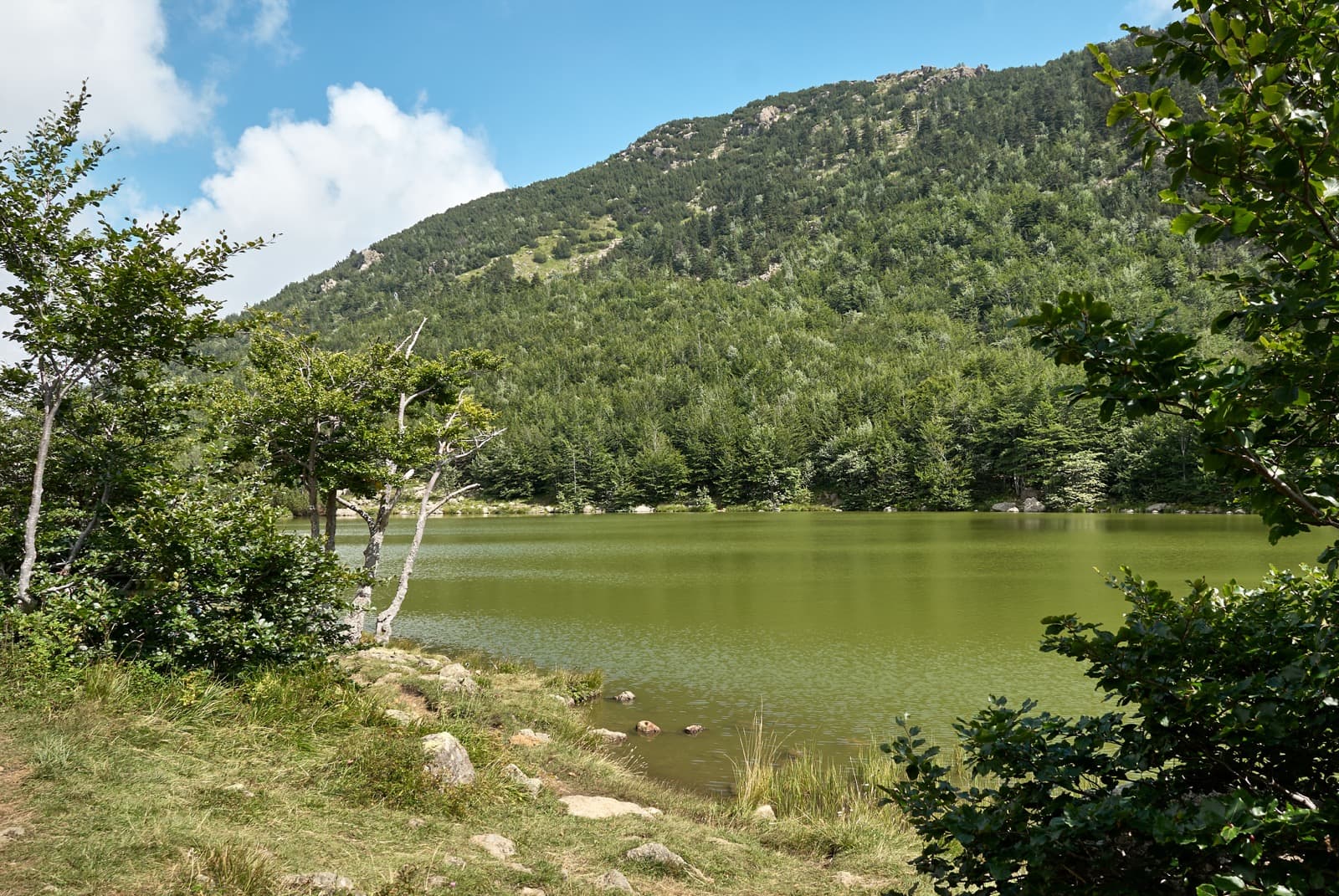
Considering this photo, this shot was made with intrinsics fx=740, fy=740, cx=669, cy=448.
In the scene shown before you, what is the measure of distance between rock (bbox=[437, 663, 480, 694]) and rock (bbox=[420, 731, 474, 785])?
5157 mm

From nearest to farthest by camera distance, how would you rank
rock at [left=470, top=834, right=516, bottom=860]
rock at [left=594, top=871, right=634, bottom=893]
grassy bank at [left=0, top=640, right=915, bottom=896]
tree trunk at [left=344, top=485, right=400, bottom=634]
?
1. grassy bank at [left=0, top=640, right=915, bottom=896]
2. rock at [left=594, top=871, right=634, bottom=893]
3. rock at [left=470, top=834, right=516, bottom=860]
4. tree trunk at [left=344, top=485, right=400, bottom=634]

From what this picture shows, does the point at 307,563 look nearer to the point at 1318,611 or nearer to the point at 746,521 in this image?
the point at 1318,611

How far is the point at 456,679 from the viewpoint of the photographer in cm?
1427

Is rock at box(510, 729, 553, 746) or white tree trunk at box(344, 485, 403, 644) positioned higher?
white tree trunk at box(344, 485, 403, 644)

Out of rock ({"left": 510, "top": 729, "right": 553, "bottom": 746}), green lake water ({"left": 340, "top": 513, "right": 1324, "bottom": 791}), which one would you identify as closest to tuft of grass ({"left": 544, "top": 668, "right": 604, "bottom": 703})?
green lake water ({"left": 340, "top": 513, "right": 1324, "bottom": 791})

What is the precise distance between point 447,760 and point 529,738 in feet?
11.7

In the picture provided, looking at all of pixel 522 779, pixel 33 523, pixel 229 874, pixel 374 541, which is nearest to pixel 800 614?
pixel 374 541

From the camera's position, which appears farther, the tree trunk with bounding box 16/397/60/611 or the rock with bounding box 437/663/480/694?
the rock with bounding box 437/663/480/694

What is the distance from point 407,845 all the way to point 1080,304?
6.65m

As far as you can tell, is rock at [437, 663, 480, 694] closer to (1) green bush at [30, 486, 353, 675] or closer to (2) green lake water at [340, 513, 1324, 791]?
(2) green lake water at [340, 513, 1324, 791]

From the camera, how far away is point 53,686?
→ 7523mm

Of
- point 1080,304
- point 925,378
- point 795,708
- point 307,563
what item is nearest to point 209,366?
point 307,563

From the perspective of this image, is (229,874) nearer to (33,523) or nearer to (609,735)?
(33,523)

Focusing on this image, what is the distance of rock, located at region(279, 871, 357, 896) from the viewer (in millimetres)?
5180
